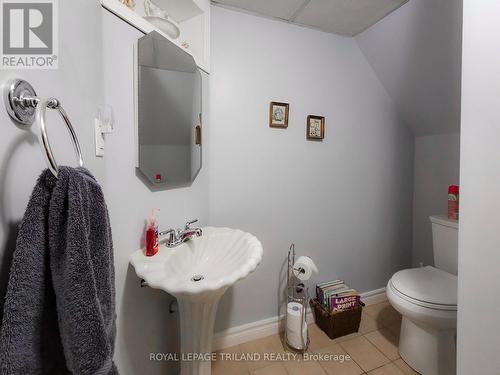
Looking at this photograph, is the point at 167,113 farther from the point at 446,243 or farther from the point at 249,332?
the point at 446,243

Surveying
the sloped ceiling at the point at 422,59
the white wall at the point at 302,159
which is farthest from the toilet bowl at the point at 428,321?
the sloped ceiling at the point at 422,59

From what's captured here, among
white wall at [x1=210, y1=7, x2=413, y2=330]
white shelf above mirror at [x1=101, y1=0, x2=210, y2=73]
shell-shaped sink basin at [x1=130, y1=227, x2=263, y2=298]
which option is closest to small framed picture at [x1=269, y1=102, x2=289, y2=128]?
white wall at [x1=210, y1=7, x2=413, y2=330]

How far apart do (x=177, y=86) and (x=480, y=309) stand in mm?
1591

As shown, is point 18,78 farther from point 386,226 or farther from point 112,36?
point 386,226

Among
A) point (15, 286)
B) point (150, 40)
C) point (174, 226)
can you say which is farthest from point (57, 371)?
point (150, 40)

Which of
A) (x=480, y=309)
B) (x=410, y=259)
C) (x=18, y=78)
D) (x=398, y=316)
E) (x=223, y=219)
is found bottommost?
(x=398, y=316)

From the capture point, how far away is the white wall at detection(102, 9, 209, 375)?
82 centimetres

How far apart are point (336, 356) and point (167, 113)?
1.80 m

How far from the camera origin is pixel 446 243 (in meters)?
1.48

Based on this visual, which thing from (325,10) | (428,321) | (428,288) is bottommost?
(428,321)

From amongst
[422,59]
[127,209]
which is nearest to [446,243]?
[422,59]

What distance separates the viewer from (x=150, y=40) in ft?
3.06

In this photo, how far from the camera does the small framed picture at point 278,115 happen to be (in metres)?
1.50

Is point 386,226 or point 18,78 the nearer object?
point 18,78
